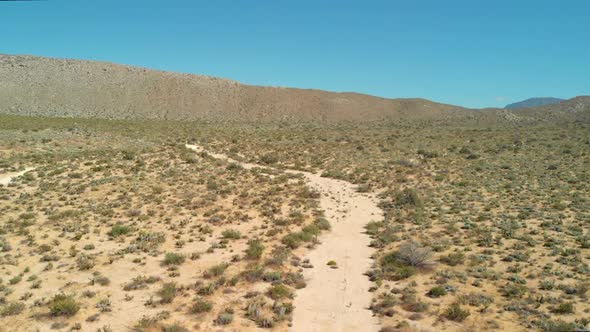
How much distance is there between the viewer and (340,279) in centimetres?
1530

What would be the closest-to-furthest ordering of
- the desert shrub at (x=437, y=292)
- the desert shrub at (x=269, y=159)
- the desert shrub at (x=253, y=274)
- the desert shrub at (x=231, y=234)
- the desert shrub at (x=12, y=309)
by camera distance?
the desert shrub at (x=12, y=309), the desert shrub at (x=437, y=292), the desert shrub at (x=253, y=274), the desert shrub at (x=231, y=234), the desert shrub at (x=269, y=159)

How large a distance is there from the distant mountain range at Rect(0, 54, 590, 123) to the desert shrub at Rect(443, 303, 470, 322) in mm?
90923

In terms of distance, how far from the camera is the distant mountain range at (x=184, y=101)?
3836 inches

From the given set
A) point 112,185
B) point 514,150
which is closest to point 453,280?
point 112,185

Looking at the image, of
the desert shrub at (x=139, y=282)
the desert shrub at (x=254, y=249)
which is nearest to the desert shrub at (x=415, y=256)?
the desert shrub at (x=254, y=249)

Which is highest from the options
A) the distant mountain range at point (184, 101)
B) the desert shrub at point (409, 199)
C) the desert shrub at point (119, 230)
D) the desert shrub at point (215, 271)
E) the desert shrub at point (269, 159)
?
the distant mountain range at point (184, 101)

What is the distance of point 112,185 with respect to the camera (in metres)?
26.4

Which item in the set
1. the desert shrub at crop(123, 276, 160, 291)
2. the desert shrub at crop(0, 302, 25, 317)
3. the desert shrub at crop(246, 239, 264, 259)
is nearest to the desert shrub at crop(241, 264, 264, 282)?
the desert shrub at crop(246, 239, 264, 259)

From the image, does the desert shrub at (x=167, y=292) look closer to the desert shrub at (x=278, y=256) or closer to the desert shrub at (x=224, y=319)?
the desert shrub at (x=224, y=319)

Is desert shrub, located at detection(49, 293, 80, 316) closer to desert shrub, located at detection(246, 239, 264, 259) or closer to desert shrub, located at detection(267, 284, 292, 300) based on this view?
desert shrub, located at detection(267, 284, 292, 300)

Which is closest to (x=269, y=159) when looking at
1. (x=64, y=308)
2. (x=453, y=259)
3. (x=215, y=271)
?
(x=215, y=271)

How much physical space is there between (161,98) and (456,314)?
109 m

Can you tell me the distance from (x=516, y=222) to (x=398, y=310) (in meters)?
11.7

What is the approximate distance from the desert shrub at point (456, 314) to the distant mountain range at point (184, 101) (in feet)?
298
